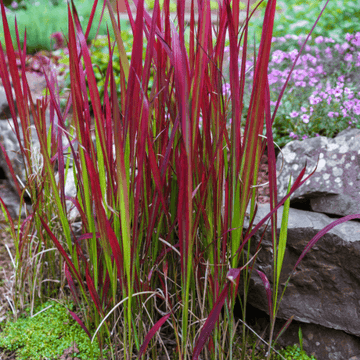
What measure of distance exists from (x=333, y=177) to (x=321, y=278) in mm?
517

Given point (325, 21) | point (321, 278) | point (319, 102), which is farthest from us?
point (325, 21)

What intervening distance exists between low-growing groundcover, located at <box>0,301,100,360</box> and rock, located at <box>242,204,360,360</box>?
0.72 meters

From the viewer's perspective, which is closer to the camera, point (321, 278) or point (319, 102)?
point (321, 278)

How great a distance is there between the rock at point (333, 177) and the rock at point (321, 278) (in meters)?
0.20

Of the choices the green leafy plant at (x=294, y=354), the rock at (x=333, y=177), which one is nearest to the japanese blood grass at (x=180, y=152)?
the green leafy plant at (x=294, y=354)

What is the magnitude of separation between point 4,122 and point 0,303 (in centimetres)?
164

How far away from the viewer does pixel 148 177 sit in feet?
3.26

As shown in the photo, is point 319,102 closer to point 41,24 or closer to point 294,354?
point 294,354

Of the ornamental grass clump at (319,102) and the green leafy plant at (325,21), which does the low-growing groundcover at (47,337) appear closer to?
the ornamental grass clump at (319,102)

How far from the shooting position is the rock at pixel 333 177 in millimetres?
1522

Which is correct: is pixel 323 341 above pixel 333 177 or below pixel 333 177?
below

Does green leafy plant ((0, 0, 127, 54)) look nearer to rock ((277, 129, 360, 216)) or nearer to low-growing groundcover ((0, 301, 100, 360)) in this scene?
rock ((277, 129, 360, 216))

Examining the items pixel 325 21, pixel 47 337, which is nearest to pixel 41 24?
pixel 325 21

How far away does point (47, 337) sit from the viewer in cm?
137
